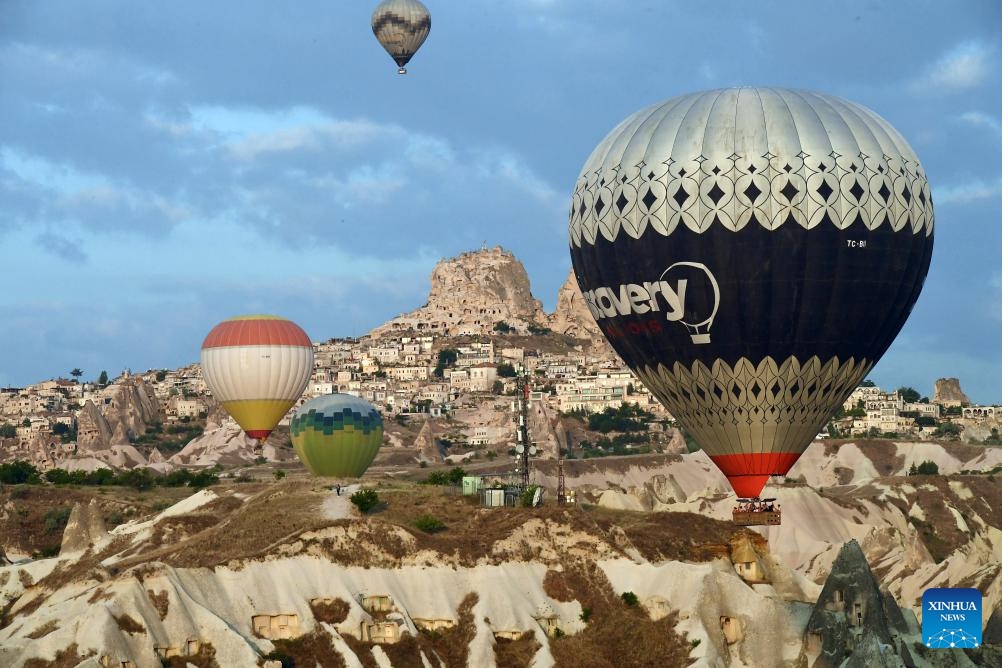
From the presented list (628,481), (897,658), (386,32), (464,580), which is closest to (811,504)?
Result: (628,481)

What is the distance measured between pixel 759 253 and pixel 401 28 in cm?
4854

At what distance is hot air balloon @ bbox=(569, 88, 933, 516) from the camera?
7544 cm

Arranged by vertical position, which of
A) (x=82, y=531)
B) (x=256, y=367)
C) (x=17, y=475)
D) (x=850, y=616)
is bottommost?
(x=850, y=616)

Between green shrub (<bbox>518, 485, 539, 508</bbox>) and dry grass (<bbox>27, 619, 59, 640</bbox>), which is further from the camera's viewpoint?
green shrub (<bbox>518, 485, 539, 508</bbox>)

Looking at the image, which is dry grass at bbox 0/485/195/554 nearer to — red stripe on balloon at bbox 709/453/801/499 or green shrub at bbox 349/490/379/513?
green shrub at bbox 349/490/379/513

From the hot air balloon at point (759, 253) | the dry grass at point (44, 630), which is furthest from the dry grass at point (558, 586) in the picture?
the dry grass at point (44, 630)

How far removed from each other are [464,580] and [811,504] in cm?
7073

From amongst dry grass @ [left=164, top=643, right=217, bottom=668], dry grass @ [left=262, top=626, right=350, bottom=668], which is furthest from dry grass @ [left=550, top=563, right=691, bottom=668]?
dry grass @ [left=164, top=643, right=217, bottom=668]

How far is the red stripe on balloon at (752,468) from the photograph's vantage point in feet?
254

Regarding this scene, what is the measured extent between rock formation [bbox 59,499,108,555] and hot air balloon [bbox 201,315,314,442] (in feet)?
101

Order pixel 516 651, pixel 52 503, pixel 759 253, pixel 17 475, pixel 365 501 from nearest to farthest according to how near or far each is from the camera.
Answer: pixel 759 253
pixel 516 651
pixel 365 501
pixel 52 503
pixel 17 475

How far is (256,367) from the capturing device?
136 metres

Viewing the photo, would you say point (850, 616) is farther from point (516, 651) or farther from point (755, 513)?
point (516, 651)

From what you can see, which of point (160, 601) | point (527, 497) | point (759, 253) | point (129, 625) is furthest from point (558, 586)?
point (759, 253)
